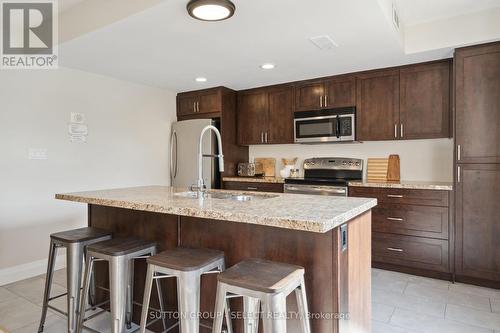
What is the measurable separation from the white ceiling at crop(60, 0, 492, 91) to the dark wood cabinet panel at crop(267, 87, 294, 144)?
0.93 feet

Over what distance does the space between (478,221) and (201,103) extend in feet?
11.6

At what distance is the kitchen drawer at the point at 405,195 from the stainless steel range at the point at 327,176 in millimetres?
193

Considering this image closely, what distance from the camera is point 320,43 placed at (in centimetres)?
276

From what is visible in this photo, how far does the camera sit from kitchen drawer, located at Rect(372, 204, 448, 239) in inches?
119

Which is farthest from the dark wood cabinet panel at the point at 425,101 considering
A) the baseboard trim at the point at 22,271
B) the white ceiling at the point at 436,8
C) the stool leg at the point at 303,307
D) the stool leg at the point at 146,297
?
the baseboard trim at the point at 22,271

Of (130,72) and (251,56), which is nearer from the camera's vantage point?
(251,56)

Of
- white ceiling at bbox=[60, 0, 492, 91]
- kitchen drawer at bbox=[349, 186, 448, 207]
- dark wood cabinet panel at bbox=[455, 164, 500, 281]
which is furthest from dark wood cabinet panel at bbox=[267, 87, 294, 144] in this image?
dark wood cabinet panel at bbox=[455, 164, 500, 281]

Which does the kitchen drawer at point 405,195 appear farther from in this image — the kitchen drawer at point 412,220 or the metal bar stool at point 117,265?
the metal bar stool at point 117,265

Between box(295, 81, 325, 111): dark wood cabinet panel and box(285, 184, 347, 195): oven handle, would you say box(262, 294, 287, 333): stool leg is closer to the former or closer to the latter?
box(285, 184, 347, 195): oven handle

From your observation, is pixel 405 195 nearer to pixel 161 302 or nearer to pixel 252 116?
pixel 252 116

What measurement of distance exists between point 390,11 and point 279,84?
194 centimetres

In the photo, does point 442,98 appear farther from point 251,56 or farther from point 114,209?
point 114,209

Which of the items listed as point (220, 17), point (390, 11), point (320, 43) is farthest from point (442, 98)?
point (220, 17)

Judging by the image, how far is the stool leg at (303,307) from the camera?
1.42 meters
